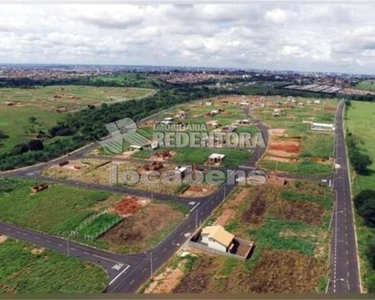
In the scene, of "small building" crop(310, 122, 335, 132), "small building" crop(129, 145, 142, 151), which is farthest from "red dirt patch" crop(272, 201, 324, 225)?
"small building" crop(310, 122, 335, 132)

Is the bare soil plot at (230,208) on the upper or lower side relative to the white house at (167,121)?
lower

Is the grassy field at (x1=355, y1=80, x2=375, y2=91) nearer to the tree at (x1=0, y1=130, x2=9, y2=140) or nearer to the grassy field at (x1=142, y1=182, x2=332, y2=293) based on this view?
the grassy field at (x1=142, y1=182, x2=332, y2=293)

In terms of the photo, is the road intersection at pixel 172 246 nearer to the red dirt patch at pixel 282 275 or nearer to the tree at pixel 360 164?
the red dirt patch at pixel 282 275

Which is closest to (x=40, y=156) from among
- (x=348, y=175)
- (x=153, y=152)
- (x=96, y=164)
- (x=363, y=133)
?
(x=96, y=164)

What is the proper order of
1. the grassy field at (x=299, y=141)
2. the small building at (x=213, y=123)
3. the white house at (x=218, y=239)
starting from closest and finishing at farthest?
the white house at (x=218, y=239) → the grassy field at (x=299, y=141) → the small building at (x=213, y=123)

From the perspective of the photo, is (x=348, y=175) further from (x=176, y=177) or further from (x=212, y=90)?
(x=212, y=90)

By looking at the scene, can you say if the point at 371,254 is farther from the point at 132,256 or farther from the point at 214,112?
the point at 214,112

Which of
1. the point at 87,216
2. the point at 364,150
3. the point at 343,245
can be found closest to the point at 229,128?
the point at 364,150

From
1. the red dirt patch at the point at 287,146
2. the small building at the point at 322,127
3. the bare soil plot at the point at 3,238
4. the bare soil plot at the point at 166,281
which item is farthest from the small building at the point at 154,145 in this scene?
the small building at the point at 322,127
